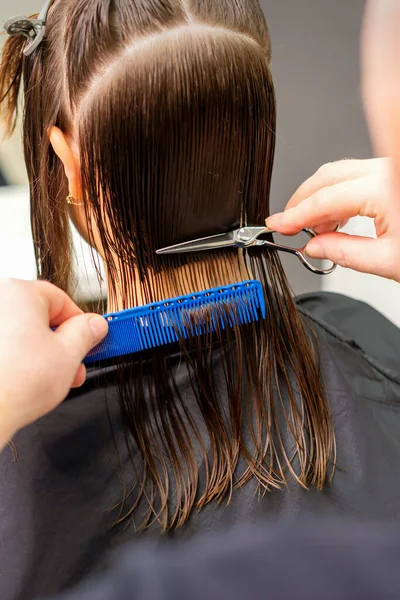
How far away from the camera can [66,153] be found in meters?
0.77

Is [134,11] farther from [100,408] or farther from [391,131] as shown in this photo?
[100,408]

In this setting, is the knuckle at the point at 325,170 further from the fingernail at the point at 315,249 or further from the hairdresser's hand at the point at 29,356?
the hairdresser's hand at the point at 29,356

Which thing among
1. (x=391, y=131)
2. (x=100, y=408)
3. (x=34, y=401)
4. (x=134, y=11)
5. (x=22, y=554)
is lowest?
(x=22, y=554)

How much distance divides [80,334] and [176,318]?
0.64 feet

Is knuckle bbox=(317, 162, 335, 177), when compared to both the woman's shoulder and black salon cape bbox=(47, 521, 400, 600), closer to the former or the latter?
the woman's shoulder

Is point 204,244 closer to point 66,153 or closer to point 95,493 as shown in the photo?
point 66,153

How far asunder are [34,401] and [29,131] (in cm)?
52

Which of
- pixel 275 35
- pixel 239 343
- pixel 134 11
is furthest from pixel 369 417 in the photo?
pixel 275 35

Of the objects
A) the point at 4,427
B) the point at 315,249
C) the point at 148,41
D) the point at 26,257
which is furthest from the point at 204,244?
the point at 26,257

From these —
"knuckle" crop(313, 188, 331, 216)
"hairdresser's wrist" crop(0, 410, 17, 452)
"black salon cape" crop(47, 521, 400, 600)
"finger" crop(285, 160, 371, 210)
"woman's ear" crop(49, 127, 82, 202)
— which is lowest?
"black salon cape" crop(47, 521, 400, 600)

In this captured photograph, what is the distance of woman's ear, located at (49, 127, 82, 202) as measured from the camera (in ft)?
2.52

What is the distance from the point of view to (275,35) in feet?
4.11

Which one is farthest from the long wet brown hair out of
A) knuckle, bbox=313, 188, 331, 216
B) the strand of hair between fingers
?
knuckle, bbox=313, 188, 331, 216

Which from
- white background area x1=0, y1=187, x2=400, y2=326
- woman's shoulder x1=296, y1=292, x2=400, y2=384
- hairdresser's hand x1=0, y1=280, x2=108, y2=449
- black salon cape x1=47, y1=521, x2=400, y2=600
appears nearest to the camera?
hairdresser's hand x1=0, y1=280, x2=108, y2=449
